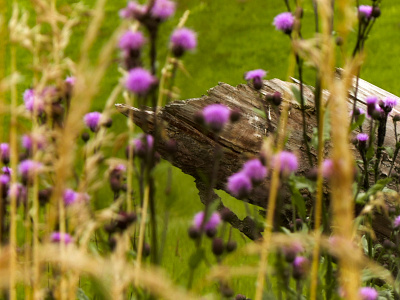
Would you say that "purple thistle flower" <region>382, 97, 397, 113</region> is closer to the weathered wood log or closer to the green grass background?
the weathered wood log

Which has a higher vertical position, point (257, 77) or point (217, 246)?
point (257, 77)

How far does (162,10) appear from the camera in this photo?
92cm

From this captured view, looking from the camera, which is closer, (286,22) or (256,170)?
(256,170)

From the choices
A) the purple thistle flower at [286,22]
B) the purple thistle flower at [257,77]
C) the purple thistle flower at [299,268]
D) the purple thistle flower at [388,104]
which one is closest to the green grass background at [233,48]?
the purple thistle flower at [388,104]

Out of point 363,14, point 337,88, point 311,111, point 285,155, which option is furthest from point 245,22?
point 337,88

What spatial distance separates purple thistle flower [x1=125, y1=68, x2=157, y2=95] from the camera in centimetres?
86

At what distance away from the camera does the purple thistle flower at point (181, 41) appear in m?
0.99

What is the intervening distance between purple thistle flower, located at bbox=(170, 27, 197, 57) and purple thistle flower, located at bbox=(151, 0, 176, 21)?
67 mm

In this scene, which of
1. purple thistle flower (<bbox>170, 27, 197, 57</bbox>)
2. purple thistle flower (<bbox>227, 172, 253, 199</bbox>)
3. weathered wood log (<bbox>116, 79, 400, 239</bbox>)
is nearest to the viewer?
purple thistle flower (<bbox>170, 27, 197, 57</bbox>)

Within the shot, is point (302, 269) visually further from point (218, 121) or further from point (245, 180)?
point (218, 121)

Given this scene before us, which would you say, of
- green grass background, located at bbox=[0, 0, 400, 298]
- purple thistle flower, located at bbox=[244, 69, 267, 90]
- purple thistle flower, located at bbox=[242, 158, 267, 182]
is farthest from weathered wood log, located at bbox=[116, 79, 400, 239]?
green grass background, located at bbox=[0, 0, 400, 298]

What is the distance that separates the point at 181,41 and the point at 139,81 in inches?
6.7

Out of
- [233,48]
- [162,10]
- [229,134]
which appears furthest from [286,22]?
[233,48]

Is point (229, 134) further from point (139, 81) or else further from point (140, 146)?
point (139, 81)
